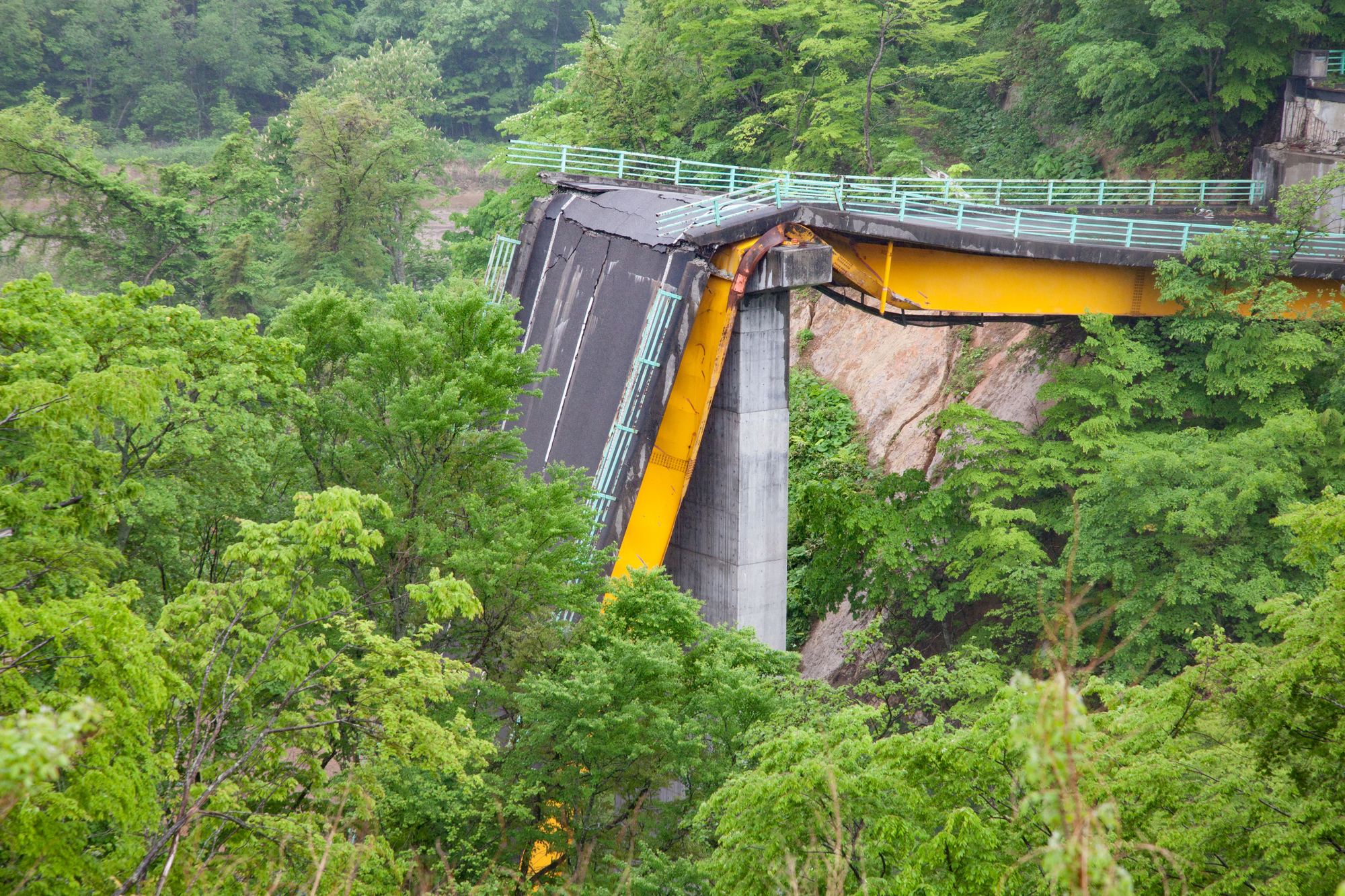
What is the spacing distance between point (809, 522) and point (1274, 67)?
15418 mm

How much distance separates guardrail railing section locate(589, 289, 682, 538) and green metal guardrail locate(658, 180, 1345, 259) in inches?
56.6

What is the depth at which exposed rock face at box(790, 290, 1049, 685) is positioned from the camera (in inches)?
902

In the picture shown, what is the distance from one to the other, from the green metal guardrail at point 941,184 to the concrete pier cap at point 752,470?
6.78 ft

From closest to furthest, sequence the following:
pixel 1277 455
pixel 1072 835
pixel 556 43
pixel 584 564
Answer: pixel 1072 835
pixel 584 564
pixel 1277 455
pixel 556 43

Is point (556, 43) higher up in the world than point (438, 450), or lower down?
higher up

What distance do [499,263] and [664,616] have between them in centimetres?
1085

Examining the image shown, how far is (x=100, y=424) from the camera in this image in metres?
9.24

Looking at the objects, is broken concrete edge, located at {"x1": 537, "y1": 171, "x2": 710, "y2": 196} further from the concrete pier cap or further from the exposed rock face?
the exposed rock face

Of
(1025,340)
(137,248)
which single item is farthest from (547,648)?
(137,248)

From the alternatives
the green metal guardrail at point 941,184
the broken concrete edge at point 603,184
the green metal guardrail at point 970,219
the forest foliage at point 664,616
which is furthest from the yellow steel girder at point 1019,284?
the broken concrete edge at point 603,184

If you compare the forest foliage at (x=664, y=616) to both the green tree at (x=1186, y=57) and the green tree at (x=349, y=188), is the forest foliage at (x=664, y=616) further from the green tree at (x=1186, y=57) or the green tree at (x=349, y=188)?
the green tree at (x=349, y=188)

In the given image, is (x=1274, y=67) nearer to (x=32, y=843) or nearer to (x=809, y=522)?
(x=809, y=522)

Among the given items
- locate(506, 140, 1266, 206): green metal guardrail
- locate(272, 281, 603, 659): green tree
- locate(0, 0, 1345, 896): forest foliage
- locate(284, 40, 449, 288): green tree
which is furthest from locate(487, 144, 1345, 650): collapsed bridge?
locate(284, 40, 449, 288): green tree

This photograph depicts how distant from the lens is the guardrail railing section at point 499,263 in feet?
66.0
